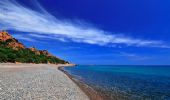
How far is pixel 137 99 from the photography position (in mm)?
22484

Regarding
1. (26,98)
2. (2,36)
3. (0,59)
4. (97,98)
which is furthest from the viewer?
(2,36)

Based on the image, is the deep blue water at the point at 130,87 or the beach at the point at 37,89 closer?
the beach at the point at 37,89

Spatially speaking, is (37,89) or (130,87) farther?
(130,87)

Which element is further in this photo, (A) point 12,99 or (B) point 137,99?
(B) point 137,99

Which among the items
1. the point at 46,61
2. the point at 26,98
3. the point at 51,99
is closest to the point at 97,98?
the point at 51,99

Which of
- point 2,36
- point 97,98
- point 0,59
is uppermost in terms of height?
point 2,36

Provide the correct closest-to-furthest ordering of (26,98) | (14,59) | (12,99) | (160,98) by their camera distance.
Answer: (12,99), (26,98), (160,98), (14,59)

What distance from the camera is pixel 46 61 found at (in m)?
182

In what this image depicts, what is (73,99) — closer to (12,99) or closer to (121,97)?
(12,99)

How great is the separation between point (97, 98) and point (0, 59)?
85305 mm

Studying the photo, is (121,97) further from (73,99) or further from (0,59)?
(0,59)

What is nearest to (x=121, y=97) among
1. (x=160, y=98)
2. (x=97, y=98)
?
(x=97, y=98)

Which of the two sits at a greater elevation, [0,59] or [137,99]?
[0,59]

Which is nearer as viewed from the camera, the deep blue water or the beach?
the beach
